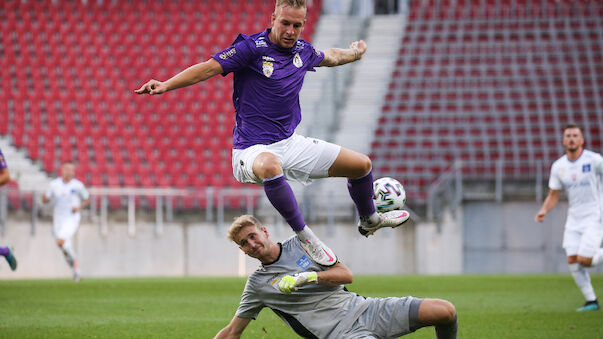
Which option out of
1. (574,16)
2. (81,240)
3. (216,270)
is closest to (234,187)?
(216,270)

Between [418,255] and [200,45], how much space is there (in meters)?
8.97

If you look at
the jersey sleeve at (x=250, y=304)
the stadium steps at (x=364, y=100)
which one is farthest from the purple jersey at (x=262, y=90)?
the stadium steps at (x=364, y=100)

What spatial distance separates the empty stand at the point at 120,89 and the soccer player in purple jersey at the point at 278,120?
13.8 meters

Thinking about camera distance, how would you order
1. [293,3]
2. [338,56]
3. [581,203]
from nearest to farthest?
[293,3], [338,56], [581,203]

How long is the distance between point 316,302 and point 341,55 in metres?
2.49

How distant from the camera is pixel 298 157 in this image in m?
6.00

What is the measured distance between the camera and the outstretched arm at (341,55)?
6.64m

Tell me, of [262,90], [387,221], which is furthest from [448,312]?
[262,90]

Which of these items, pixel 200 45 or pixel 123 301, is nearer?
pixel 123 301

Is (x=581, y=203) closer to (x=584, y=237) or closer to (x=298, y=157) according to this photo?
(x=584, y=237)

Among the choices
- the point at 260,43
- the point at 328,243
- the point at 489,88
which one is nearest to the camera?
the point at 260,43

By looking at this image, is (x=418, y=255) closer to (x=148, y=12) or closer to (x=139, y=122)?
(x=139, y=122)

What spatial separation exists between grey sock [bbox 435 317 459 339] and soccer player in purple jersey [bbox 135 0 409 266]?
4.19ft

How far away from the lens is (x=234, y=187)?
19875mm
